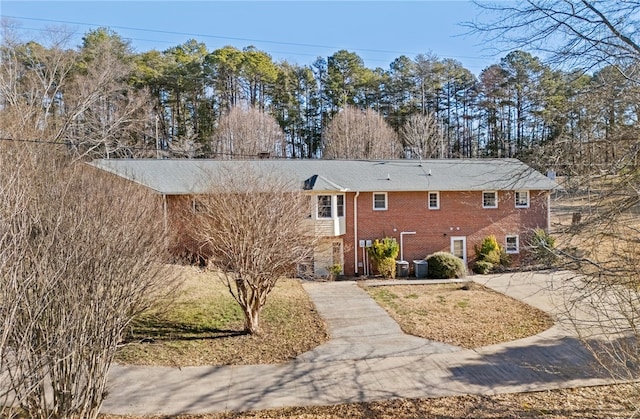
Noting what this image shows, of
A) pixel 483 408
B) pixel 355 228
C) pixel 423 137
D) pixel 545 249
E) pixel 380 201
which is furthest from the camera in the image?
pixel 423 137

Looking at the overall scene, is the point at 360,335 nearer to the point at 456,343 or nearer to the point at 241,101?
the point at 456,343

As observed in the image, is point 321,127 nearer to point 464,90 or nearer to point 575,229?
point 464,90

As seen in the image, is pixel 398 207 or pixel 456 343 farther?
pixel 398 207

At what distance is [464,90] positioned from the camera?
42.5 m

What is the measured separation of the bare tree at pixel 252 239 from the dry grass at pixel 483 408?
3.88m

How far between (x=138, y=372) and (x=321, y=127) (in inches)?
1477

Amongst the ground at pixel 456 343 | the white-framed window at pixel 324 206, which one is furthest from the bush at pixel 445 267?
the white-framed window at pixel 324 206

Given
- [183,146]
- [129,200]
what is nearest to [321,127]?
[183,146]

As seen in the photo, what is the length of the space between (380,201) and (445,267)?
4859 millimetres

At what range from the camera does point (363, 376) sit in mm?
7512

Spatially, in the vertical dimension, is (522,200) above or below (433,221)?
above

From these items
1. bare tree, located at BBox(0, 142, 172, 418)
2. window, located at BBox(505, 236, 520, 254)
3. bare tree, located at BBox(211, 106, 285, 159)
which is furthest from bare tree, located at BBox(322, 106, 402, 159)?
bare tree, located at BBox(0, 142, 172, 418)

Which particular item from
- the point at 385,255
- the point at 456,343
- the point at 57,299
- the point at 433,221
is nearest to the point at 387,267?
the point at 385,255

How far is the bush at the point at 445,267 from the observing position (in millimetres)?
18688
